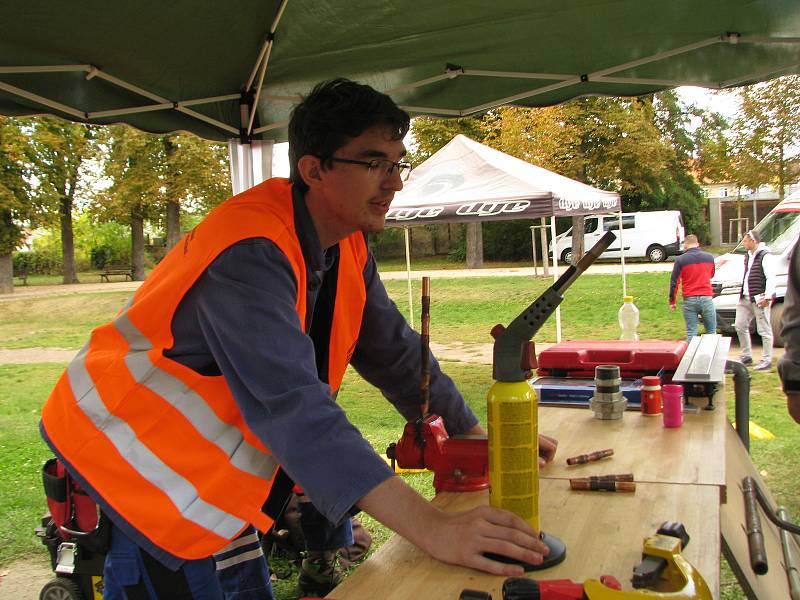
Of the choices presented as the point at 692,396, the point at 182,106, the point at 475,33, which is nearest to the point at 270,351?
the point at 692,396

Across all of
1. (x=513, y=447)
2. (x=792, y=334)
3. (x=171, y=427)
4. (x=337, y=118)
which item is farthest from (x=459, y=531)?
(x=792, y=334)

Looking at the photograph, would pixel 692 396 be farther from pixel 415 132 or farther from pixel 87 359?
pixel 415 132

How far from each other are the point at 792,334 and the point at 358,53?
219cm

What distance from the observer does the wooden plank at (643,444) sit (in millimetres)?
1738

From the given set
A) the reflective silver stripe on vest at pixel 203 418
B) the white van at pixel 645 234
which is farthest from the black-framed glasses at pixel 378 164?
the white van at pixel 645 234

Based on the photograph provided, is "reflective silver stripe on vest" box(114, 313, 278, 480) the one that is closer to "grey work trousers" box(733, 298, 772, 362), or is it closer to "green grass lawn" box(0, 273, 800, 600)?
"green grass lawn" box(0, 273, 800, 600)

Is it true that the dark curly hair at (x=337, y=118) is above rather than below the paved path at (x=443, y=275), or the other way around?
above

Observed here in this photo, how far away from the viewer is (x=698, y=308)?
932 cm

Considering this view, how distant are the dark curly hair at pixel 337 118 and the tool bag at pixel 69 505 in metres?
0.82

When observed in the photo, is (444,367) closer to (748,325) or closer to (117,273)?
(748,325)

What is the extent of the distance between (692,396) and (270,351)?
1.65 metres

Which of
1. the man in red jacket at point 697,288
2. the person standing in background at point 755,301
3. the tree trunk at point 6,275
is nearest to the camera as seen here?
the person standing in background at point 755,301

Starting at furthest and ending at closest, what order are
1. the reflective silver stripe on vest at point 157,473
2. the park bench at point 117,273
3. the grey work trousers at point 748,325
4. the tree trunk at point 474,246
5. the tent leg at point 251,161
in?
the park bench at point 117,273
the tree trunk at point 474,246
the grey work trousers at point 748,325
the tent leg at point 251,161
the reflective silver stripe on vest at point 157,473

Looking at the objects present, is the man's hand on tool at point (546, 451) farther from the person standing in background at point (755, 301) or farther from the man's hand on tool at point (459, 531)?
the person standing in background at point (755, 301)
